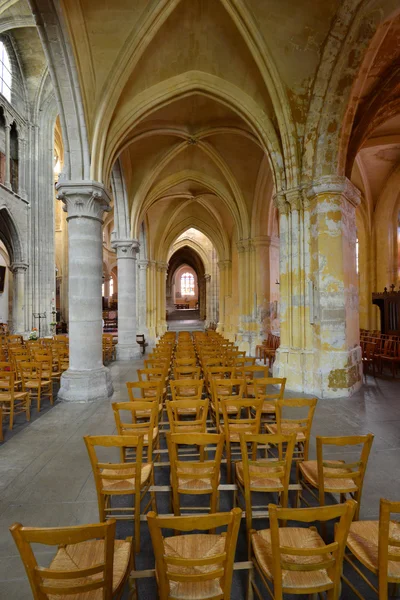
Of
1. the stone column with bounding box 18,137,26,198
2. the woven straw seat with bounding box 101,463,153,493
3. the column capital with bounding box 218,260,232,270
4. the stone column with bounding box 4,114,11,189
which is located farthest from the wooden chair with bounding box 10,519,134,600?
the stone column with bounding box 18,137,26,198

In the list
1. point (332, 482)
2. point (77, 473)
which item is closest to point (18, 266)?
point (77, 473)

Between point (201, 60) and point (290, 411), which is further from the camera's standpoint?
point (201, 60)

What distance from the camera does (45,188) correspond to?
69.1ft

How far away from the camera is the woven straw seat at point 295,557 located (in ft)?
5.90

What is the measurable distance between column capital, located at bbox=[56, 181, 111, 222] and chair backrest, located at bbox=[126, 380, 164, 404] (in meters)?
4.26

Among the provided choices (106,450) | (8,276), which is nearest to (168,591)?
(106,450)

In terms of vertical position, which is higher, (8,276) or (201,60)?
(201,60)

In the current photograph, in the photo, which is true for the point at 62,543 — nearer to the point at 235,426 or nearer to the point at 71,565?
the point at 71,565

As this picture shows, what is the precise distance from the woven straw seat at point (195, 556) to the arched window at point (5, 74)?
2194 centimetres

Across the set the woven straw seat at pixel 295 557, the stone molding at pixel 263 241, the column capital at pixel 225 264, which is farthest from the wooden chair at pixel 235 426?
the column capital at pixel 225 264

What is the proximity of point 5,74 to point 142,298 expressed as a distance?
13310mm

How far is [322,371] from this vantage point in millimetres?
7781

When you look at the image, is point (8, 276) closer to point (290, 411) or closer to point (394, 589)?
point (290, 411)

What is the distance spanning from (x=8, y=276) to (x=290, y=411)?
23947 mm
